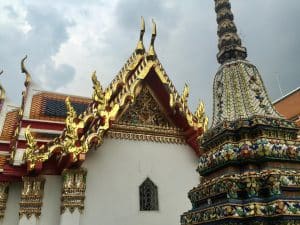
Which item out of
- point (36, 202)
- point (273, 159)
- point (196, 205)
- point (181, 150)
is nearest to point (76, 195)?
point (36, 202)

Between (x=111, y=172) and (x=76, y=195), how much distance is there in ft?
2.77

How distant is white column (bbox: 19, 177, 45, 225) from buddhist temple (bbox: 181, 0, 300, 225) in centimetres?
353

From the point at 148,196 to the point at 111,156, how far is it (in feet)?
3.59

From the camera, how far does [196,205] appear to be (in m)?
3.62

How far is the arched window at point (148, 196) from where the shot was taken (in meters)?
6.82

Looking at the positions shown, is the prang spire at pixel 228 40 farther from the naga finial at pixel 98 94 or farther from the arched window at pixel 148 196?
the arched window at pixel 148 196

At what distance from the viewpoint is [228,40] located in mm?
4199

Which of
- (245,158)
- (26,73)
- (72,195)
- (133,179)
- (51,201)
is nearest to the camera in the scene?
(245,158)

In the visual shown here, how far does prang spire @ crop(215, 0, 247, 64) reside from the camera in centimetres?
418

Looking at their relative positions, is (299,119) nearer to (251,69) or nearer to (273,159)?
(251,69)

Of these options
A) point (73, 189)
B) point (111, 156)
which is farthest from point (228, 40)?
point (73, 189)

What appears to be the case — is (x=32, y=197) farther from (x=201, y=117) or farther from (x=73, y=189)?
(x=201, y=117)

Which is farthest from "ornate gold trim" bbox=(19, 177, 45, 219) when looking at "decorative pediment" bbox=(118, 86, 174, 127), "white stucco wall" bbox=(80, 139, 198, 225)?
"decorative pediment" bbox=(118, 86, 174, 127)

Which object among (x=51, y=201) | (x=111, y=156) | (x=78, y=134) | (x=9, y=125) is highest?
(x=9, y=125)
